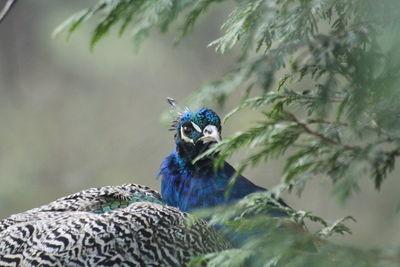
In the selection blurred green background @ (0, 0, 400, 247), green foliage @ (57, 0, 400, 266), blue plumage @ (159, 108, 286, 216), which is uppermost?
blurred green background @ (0, 0, 400, 247)

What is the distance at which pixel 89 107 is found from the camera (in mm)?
9930

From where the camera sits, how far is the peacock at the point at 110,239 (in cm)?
288

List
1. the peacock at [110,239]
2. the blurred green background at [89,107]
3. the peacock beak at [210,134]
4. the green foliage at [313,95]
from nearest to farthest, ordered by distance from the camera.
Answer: the green foliage at [313,95], the peacock at [110,239], the peacock beak at [210,134], the blurred green background at [89,107]

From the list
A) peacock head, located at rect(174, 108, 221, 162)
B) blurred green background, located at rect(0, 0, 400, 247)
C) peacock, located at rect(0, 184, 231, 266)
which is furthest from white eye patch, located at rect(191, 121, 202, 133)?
blurred green background, located at rect(0, 0, 400, 247)

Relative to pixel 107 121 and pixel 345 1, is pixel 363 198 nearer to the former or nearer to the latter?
pixel 107 121

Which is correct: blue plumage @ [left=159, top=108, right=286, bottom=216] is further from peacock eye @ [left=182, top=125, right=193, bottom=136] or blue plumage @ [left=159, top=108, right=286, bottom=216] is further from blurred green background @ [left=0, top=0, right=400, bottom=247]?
blurred green background @ [left=0, top=0, right=400, bottom=247]

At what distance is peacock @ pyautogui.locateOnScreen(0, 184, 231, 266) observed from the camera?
288 centimetres

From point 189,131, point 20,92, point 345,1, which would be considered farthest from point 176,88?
point 345,1

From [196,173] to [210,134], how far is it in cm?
23

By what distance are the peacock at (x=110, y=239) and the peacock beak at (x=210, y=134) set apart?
377mm

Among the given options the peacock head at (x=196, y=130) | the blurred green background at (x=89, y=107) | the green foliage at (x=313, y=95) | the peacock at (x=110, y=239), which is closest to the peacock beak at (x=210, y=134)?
the peacock head at (x=196, y=130)

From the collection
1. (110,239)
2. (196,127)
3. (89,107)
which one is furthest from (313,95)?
(89,107)

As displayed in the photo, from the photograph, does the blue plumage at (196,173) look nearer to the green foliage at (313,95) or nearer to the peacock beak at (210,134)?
the peacock beak at (210,134)

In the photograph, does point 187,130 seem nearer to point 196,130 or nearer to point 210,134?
point 196,130
